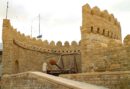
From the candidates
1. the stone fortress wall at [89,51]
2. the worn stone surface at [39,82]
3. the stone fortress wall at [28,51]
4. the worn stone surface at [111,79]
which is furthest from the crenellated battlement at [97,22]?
the stone fortress wall at [28,51]

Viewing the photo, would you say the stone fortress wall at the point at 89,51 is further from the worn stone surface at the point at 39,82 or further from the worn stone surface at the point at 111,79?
the worn stone surface at the point at 39,82

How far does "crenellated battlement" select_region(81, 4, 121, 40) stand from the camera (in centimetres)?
1419

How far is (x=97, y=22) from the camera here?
1462cm

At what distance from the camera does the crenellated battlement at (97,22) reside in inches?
559

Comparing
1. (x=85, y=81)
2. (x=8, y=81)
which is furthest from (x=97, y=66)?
(x=8, y=81)

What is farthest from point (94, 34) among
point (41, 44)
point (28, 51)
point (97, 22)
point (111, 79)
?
point (41, 44)

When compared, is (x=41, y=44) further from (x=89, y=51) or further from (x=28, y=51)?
(x=89, y=51)

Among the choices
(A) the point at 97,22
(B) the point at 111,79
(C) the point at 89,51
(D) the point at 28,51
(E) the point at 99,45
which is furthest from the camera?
(D) the point at 28,51

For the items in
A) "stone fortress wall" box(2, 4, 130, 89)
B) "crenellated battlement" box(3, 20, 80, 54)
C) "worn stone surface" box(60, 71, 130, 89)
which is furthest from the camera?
"crenellated battlement" box(3, 20, 80, 54)

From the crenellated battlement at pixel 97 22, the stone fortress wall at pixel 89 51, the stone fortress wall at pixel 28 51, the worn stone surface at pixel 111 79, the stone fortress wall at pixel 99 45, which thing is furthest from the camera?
the stone fortress wall at pixel 28 51

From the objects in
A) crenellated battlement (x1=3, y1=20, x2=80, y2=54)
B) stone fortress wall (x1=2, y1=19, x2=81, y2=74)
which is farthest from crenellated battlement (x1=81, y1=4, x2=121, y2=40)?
crenellated battlement (x1=3, y1=20, x2=80, y2=54)

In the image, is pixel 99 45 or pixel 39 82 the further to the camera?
pixel 99 45

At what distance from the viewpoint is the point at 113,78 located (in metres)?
10.8

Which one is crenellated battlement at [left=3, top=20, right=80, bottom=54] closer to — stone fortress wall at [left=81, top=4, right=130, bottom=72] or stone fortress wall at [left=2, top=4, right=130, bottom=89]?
stone fortress wall at [left=2, top=4, right=130, bottom=89]
